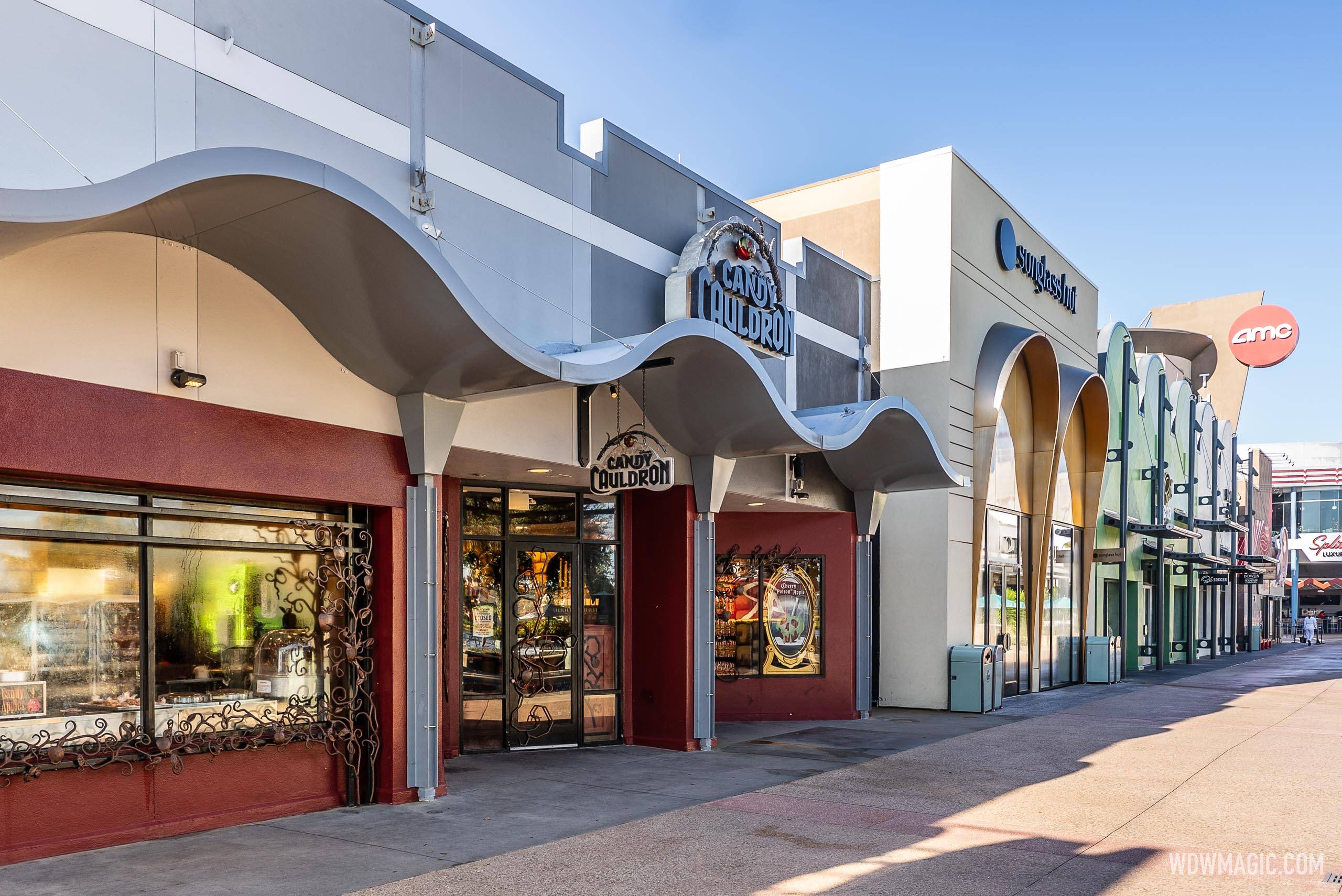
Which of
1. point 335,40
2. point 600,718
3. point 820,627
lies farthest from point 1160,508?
point 335,40

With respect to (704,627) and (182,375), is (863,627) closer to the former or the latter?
(704,627)

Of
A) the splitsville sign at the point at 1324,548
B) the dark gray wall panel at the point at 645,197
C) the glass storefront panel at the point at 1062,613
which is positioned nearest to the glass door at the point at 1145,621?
the glass storefront panel at the point at 1062,613

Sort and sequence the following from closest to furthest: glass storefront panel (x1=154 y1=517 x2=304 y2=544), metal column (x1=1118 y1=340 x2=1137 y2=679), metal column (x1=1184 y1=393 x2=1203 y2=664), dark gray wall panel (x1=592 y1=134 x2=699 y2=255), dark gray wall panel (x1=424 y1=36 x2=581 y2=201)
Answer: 1. glass storefront panel (x1=154 y1=517 x2=304 y2=544)
2. dark gray wall panel (x1=424 y1=36 x2=581 y2=201)
3. dark gray wall panel (x1=592 y1=134 x2=699 y2=255)
4. metal column (x1=1118 y1=340 x2=1137 y2=679)
5. metal column (x1=1184 y1=393 x2=1203 y2=664)

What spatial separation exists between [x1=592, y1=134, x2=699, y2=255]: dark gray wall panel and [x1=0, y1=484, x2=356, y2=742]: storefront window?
16.1 feet

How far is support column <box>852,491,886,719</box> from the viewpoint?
1727 centimetres

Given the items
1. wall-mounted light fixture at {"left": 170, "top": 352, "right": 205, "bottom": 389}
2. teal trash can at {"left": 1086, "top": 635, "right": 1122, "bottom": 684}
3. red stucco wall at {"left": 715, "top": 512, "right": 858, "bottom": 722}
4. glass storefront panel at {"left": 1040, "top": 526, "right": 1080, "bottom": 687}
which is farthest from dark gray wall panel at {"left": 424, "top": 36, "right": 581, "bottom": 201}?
teal trash can at {"left": 1086, "top": 635, "right": 1122, "bottom": 684}

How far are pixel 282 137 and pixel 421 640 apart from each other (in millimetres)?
4416

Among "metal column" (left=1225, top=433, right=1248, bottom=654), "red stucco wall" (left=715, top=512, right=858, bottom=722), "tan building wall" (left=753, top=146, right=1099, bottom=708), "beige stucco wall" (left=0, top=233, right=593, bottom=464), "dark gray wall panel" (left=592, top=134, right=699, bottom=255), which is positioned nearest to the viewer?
"beige stucco wall" (left=0, top=233, right=593, bottom=464)

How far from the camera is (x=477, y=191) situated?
34.2 feet

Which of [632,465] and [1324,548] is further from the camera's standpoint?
[1324,548]

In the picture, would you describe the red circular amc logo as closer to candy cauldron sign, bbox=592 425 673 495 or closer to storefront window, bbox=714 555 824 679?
storefront window, bbox=714 555 824 679

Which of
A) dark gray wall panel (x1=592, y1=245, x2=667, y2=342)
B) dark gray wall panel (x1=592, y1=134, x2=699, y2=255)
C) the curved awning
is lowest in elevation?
the curved awning

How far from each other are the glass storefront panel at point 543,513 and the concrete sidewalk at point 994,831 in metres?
4.31

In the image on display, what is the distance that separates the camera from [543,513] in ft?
44.3
